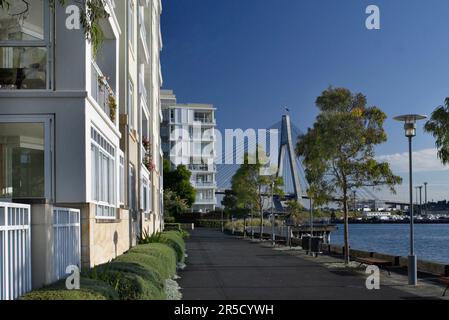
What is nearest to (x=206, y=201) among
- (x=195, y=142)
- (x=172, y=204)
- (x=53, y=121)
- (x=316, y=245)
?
(x=195, y=142)

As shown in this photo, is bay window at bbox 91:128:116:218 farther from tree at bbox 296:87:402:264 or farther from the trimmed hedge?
tree at bbox 296:87:402:264

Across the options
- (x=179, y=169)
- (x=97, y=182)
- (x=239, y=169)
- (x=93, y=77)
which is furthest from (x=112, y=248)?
(x=179, y=169)

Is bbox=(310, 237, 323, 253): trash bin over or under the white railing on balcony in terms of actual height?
under

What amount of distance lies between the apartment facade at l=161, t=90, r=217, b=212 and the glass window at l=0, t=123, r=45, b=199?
85.9 metres

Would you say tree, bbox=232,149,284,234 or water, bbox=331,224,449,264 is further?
tree, bbox=232,149,284,234

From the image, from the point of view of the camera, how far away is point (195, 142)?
336 feet

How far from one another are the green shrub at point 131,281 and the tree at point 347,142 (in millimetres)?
13321

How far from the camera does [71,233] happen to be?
10953 mm

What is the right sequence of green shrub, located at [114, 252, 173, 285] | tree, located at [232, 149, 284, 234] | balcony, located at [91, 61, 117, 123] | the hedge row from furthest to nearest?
tree, located at [232, 149, 284, 234], balcony, located at [91, 61, 117, 123], green shrub, located at [114, 252, 173, 285], the hedge row

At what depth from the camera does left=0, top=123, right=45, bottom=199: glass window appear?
1242 cm

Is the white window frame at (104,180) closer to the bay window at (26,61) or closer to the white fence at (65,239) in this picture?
the white fence at (65,239)

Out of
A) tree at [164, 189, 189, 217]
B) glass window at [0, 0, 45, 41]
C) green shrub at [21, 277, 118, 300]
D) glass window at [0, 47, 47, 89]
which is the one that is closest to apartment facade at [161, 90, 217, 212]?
tree at [164, 189, 189, 217]
